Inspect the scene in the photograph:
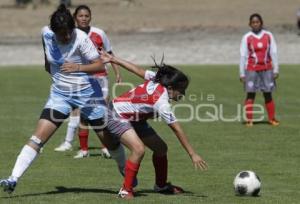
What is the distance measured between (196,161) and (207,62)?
93.0ft

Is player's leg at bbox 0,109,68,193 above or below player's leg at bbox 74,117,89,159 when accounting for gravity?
above

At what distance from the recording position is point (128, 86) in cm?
2827

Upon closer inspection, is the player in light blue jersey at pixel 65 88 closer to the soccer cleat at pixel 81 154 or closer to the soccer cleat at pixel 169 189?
the soccer cleat at pixel 169 189

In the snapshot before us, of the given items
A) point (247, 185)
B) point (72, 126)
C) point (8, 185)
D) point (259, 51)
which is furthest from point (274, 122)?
point (8, 185)

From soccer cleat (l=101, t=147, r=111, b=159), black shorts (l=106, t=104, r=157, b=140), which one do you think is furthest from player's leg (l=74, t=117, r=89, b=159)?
black shorts (l=106, t=104, r=157, b=140)

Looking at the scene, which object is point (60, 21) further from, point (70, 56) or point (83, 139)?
point (83, 139)

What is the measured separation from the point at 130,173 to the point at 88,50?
147cm

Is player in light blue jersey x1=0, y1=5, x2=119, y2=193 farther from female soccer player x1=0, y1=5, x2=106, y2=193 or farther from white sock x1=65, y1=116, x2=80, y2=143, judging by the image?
white sock x1=65, y1=116, x2=80, y2=143

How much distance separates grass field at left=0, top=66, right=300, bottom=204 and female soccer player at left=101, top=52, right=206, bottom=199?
0.48 meters

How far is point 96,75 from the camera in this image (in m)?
14.0

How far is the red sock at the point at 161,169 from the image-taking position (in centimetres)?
1155

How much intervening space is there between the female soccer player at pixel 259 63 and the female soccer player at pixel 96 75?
5051 mm

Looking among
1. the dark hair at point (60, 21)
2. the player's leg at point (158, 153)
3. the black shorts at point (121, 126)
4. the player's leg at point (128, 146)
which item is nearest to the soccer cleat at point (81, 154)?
the player's leg at point (158, 153)

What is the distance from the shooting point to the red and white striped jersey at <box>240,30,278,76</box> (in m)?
19.8
